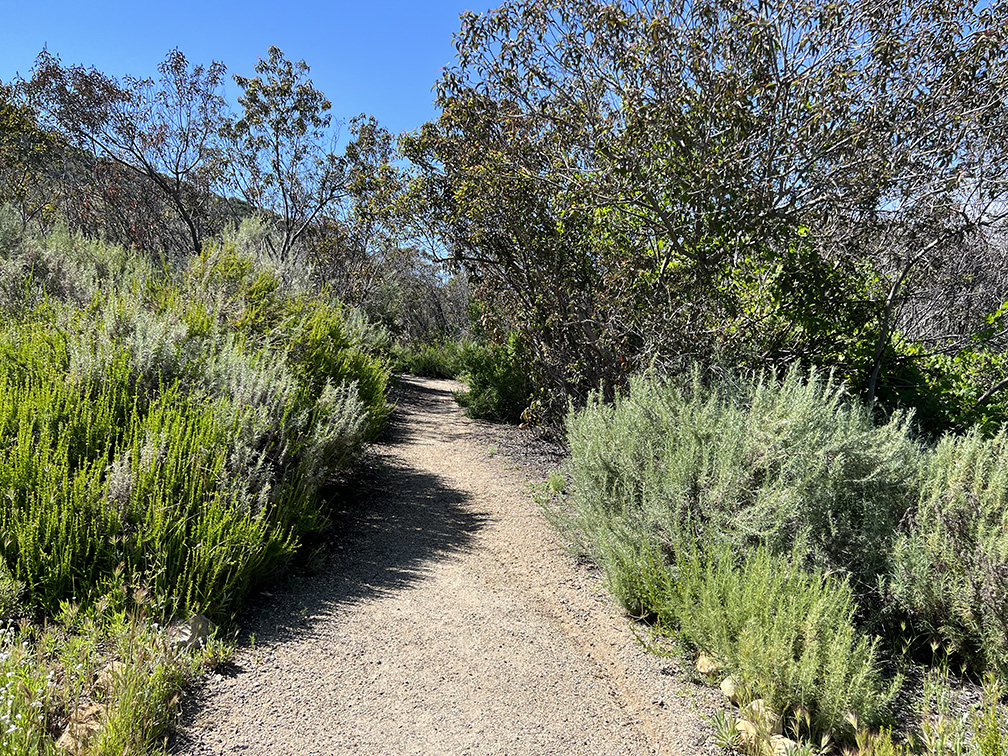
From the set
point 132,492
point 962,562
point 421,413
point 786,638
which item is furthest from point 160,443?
point 421,413

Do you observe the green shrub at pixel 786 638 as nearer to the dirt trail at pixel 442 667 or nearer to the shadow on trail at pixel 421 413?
the dirt trail at pixel 442 667

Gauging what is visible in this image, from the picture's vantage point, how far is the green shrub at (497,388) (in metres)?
9.66

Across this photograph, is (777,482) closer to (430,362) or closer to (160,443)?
(160,443)

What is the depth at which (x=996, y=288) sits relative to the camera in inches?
373

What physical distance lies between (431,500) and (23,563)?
3.18 m

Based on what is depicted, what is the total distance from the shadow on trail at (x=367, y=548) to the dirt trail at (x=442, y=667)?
0.05ft

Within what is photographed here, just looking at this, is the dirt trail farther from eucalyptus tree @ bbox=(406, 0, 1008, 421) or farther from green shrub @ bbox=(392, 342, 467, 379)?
green shrub @ bbox=(392, 342, 467, 379)

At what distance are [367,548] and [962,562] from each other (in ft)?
11.1

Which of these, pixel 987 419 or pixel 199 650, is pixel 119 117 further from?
pixel 987 419

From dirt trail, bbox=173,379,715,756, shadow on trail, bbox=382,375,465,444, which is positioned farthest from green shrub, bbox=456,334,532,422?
dirt trail, bbox=173,379,715,756

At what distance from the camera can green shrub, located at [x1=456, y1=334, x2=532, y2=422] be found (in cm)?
966

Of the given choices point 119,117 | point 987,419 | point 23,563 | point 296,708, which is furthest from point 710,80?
point 119,117

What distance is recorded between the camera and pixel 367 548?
4.38m

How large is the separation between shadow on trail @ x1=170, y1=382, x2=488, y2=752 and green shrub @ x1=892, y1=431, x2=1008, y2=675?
2.68 m
